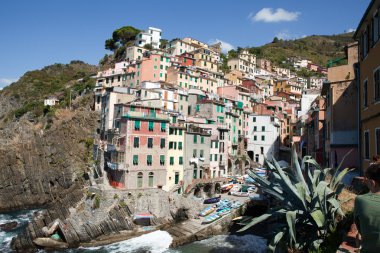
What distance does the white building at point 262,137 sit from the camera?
69.2m

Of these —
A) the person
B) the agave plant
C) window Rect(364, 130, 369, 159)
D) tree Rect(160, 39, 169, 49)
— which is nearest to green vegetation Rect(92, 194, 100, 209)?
the agave plant

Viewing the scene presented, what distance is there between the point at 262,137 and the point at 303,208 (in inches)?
2262

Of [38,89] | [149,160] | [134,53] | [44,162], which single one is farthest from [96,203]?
[38,89]

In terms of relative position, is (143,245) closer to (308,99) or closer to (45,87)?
(308,99)

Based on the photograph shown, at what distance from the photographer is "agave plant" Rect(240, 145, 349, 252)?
1276 cm

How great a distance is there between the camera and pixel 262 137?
70.1m

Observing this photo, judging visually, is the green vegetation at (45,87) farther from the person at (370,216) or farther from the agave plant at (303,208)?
the person at (370,216)

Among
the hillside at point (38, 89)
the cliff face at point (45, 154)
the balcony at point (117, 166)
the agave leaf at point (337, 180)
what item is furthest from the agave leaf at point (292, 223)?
the hillside at point (38, 89)

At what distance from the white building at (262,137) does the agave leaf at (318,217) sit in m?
57.1

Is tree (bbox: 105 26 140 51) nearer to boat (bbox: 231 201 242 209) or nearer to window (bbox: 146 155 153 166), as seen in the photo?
window (bbox: 146 155 153 166)

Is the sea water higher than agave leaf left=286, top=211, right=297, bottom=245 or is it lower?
lower

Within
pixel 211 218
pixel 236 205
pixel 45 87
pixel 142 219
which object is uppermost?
pixel 45 87

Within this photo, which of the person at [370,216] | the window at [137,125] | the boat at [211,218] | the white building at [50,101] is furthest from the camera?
the white building at [50,101]

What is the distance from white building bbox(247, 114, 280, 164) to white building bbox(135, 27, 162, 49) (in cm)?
4588
